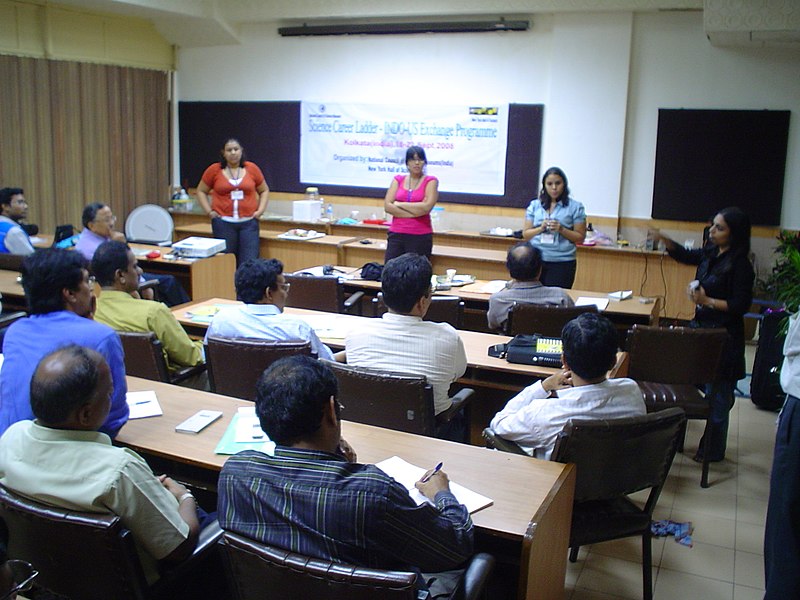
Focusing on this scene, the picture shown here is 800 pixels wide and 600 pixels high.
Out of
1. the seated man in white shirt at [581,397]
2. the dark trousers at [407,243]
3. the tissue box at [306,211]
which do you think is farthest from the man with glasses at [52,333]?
the tissue box at [306,211]

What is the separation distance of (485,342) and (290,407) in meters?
2.30

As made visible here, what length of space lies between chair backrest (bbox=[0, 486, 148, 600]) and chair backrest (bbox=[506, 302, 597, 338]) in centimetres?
276

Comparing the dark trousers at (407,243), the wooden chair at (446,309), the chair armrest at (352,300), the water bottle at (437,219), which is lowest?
the chair armrest at (352,300)

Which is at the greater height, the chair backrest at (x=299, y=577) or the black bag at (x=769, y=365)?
the chair backrest at (x=299, y=577)

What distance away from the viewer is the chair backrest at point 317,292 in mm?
4980

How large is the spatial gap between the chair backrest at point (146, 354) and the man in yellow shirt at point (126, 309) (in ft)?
0.45

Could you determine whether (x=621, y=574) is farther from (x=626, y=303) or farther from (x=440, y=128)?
(x=440, y=128)

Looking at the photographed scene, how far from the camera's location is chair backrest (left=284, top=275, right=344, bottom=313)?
16.3 feet

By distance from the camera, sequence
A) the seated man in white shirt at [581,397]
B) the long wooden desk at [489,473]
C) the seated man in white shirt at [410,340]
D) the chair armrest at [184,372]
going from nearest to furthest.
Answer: the long wooden desk at [489,473] < the seated man in white shirt at [581,397] < the seated man in white shirt at [410,340] < the chair armrest at [184,372]

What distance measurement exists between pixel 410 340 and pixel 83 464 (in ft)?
4.95

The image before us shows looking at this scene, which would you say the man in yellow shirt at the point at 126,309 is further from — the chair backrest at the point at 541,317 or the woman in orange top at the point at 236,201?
the woman in orange top at the point at 236,201

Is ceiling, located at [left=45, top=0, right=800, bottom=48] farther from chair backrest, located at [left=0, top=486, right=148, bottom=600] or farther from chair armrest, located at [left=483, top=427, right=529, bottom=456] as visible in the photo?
chair backrest, located at [left=0, top=486, right=148, bottom=600]

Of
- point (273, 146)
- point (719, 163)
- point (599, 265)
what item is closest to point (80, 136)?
point (273, 146)

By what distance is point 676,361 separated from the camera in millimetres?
3840
